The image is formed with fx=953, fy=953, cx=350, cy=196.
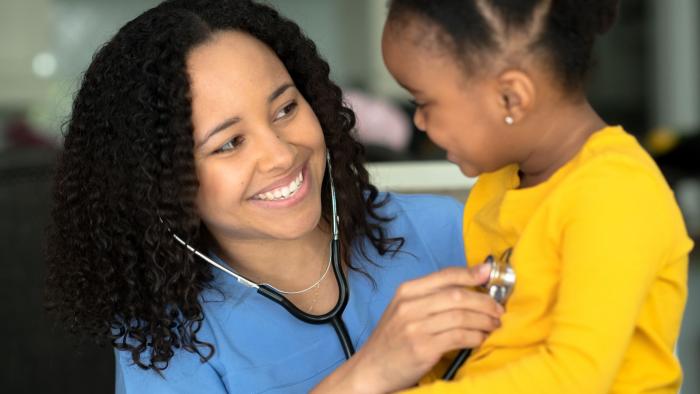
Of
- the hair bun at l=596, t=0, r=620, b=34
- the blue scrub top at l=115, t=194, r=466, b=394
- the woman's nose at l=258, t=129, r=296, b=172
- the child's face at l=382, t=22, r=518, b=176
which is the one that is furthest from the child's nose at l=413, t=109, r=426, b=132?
the blue scrub top at l=115, t=194, r=466, b=394

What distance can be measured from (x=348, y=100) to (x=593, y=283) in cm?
103

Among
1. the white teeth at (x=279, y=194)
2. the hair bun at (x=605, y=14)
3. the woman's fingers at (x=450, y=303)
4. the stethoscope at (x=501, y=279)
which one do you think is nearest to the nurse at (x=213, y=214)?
the white teeth at (x=279, y=194)

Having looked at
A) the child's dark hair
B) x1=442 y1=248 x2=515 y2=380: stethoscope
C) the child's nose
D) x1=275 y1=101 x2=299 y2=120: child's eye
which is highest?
the child's dark hair

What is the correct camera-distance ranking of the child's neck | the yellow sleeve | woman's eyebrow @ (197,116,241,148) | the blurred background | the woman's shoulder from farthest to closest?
the blurred background, the woman's shoulder, woman's eyebrow @ (197,116,241,148), the child's neck, the yellow sleeve

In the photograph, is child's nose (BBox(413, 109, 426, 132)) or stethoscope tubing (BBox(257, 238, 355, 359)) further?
stethoscope tubing (BBox(257, 238, 355, 359))

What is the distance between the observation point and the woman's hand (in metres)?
1.13

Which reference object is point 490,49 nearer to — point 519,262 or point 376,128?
point 519,262

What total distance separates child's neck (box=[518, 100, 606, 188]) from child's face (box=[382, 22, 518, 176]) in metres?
0.03

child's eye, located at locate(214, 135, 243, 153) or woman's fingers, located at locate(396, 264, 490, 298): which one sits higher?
child's eye, located at locate(214, 135, 243, 153)

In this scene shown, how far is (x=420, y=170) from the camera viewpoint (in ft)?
7.26

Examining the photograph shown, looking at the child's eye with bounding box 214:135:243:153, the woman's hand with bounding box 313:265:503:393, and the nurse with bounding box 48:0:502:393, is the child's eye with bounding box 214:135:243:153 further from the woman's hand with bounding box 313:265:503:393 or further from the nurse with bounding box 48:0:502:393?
the woman's hand with bounding box 313:265:503:393

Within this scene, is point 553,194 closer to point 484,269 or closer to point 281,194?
point 484,269

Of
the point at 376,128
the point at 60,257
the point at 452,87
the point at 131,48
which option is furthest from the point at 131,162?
the point at 376,128

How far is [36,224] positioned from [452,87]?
1.51 meters
